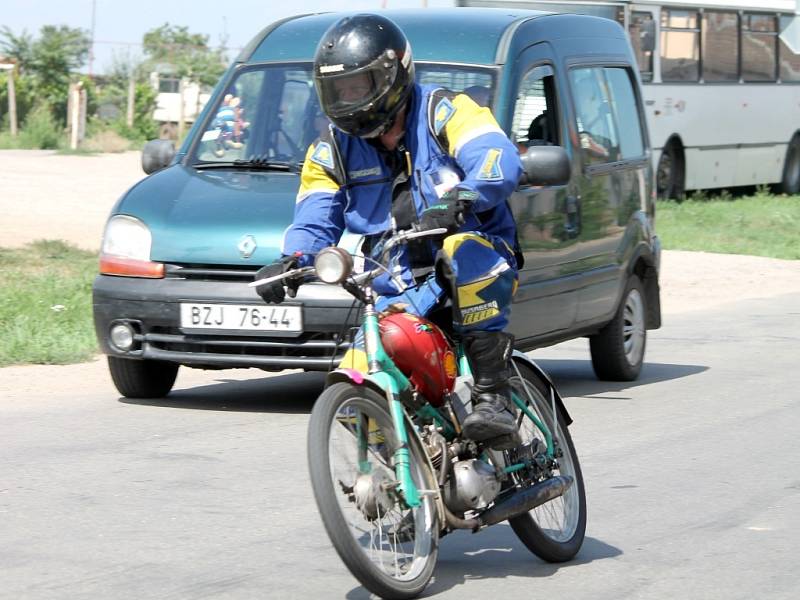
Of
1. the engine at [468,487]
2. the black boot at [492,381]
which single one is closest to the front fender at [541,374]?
the black boot at [492,381]

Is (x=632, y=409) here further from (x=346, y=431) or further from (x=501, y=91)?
(x=346, y=431)

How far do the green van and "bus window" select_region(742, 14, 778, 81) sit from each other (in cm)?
1727

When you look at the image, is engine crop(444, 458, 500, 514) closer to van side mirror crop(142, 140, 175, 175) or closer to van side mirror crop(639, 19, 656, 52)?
van side mirror crop(142, 140, 175, 175)

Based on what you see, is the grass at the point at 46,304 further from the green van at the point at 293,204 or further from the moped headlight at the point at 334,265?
the moped headlight at the point at 334,265

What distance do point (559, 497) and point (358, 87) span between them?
1.57m

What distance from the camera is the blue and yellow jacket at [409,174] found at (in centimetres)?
488

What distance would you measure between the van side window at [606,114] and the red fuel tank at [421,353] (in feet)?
15.5

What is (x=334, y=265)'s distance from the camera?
4473mm

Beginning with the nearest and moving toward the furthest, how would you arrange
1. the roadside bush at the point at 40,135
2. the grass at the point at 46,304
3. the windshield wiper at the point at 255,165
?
the windshield wiper at the point at 255,165
the grass at the point at 46,304
the roadside bush at the point at 40,135

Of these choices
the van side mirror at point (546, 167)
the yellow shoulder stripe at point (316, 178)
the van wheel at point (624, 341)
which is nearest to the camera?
the yellow shoulder stripe at point (316, 178)

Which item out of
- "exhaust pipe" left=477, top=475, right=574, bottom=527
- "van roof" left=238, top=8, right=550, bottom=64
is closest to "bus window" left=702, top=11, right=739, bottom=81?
"van roof" left=238, top=8, right=550, bottom=64

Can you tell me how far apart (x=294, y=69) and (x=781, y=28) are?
67.7 feet

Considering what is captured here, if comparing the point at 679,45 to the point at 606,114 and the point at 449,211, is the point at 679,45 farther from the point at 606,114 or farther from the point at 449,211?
the point at 449,211

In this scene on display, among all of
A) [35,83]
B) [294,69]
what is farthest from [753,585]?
[35,83]
